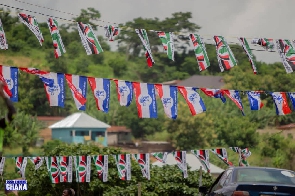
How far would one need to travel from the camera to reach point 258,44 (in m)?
29.1

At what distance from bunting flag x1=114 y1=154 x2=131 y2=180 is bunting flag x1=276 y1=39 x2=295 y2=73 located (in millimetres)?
6301

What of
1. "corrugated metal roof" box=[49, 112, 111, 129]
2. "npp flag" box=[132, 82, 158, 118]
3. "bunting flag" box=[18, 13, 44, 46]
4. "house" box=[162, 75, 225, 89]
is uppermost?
"house" box=[162, 75, 225, 89]

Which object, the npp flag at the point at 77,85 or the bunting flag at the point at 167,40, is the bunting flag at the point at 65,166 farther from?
the bunting flag at the point at 167,40

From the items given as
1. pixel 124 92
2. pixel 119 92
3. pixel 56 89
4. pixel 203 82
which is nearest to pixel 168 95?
pixel 124 92

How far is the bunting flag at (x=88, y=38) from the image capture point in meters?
26.3

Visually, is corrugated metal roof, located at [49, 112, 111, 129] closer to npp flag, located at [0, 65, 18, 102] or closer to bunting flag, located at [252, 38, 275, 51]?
bunting flag, located at [252, 38, 275, 51]

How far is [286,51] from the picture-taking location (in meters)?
29.8

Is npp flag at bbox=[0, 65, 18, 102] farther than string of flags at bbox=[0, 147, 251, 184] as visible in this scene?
No

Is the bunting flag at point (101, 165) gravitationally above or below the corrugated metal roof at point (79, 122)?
below

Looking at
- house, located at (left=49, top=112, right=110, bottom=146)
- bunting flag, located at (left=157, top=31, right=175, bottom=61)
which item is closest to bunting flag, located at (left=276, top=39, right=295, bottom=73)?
bunting flag, located at (left=157, top=31, right=175, bottom=61)

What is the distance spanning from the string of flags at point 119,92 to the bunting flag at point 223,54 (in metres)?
0.86

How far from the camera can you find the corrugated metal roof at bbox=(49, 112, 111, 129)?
129m

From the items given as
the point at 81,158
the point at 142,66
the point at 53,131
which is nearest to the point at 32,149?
the point at 53,131

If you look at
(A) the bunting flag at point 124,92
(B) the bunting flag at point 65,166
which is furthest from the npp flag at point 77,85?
(B) the bunting flag at point 65,166
